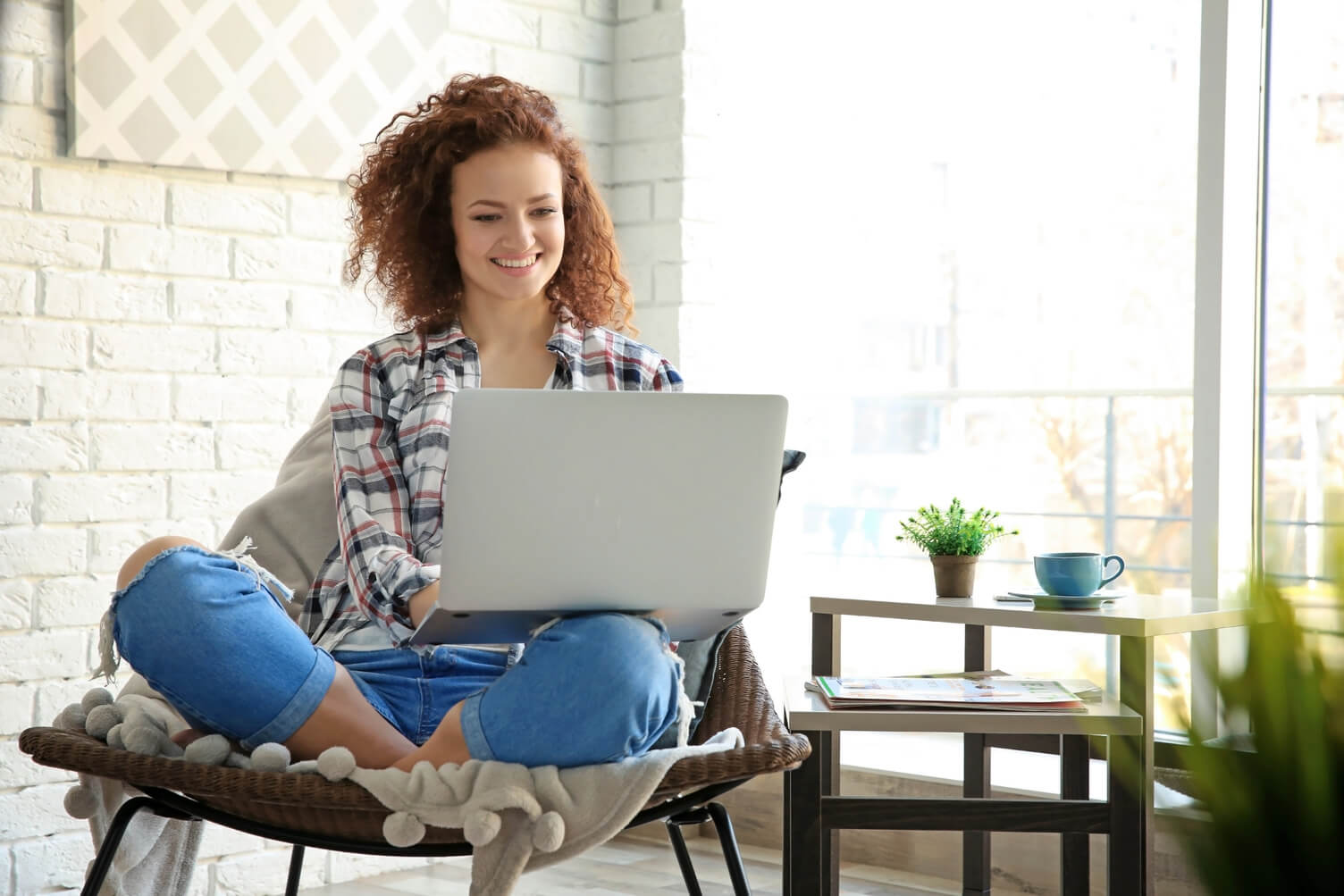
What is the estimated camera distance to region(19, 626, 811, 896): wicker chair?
135 cm

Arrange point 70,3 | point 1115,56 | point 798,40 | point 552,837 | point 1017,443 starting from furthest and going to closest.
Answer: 1. point 1017,443
2. point 1115,56
3. point 798,40
4. point 70,3
5. point 552,837

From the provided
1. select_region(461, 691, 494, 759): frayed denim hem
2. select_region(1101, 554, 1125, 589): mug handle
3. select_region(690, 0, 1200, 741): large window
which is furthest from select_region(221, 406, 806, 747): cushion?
select_region(690, 0, 1200, 741): large window

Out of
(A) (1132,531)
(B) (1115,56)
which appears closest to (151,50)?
(B) (1115,56)

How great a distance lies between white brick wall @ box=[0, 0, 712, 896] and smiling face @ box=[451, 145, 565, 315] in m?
0.83

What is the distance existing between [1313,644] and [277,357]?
2445 millimetres

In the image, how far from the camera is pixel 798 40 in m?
3.37

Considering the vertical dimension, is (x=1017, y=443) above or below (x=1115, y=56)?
below

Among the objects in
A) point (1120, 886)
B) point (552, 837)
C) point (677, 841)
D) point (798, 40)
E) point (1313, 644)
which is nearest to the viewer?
point (1313, 644)

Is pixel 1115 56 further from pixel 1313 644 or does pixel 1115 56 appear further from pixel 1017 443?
pixel 1313 644

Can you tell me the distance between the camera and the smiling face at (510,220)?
185cm

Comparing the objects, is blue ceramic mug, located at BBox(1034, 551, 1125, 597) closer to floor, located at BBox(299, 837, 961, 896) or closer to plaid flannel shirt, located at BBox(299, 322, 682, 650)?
plaid flannel shirt, located at BBox(299, 322, 682, 650)

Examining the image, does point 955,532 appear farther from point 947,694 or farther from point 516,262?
point 516,262

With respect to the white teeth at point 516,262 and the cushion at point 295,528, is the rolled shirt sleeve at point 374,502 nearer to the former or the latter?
the cushion at point 295,528

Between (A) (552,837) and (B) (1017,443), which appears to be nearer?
(A) (552,837)
